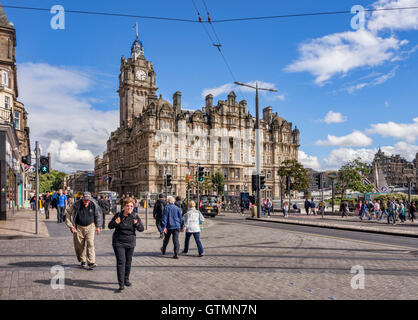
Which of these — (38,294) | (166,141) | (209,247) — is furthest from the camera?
(166,141)

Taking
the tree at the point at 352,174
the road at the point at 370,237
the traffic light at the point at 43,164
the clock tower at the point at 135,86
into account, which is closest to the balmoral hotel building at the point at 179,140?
the clock tower at the point at 135,86

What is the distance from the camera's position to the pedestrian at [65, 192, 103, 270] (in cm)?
864

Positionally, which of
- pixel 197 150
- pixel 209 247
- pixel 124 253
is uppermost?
pixel 197 150

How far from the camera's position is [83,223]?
8641 mm

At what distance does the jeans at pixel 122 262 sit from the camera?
6.53 meters

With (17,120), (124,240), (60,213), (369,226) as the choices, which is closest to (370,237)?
(369,226)

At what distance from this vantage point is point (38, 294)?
6.17 meters

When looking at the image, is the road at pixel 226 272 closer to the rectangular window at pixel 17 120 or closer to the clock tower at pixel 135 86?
the rectangular window at pixel 17 120

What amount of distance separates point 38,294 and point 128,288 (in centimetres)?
155

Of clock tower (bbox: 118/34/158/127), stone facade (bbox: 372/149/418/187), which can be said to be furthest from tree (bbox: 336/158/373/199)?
stone facade (bbox: 372/149/418/187)
